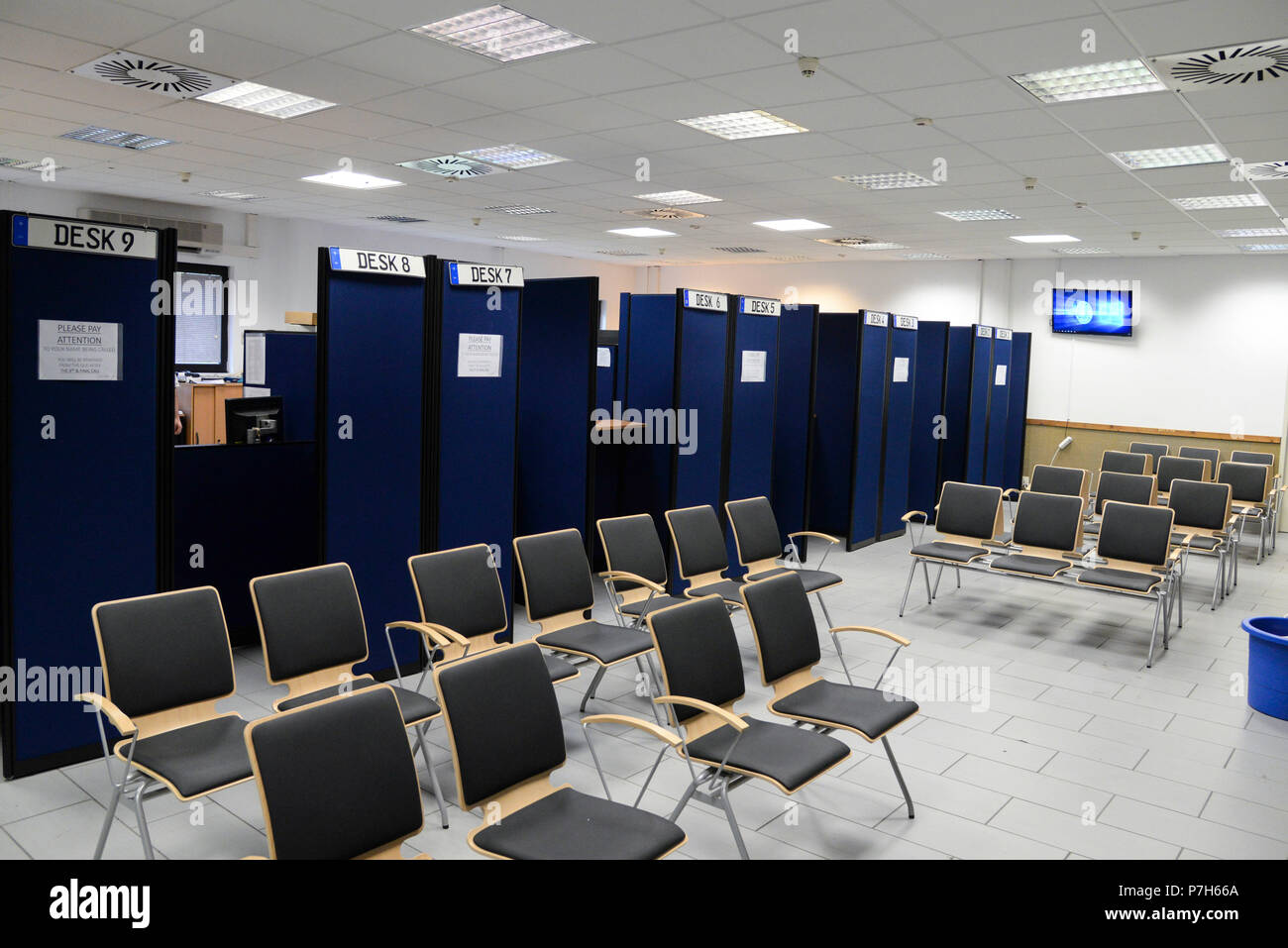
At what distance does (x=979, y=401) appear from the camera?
11.5 metres

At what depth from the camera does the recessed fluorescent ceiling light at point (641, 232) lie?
1237cm

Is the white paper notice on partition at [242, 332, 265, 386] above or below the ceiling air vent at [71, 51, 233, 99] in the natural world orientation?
below

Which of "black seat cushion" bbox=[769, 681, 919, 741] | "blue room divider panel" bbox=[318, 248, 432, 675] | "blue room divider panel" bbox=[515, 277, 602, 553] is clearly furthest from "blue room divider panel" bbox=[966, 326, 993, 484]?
"blue room divider panel" bbox=[318, 248, 432, 675]

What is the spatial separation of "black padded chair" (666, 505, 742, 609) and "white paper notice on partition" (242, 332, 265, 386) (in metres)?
4.10

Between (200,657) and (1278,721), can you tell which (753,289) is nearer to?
(1278,721)

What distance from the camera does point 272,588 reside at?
3.58 meters

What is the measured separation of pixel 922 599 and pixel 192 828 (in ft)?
18.5

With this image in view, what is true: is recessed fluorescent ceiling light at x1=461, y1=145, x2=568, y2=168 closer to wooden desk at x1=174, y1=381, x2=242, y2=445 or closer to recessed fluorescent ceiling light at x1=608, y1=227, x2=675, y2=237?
wooden desk at x1=174, y1=381, x2=242, y2=445

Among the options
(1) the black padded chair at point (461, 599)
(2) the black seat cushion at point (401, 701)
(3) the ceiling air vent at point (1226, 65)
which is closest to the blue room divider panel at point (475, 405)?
(1) the black padded chair at point (461, 599)

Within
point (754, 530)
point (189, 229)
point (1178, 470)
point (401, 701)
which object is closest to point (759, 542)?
point (754, 530)

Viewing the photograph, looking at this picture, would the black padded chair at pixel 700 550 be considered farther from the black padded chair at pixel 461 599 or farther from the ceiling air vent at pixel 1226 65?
the ceiling air vent at pixel 1226 65

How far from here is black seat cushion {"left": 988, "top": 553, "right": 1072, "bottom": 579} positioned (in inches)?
247

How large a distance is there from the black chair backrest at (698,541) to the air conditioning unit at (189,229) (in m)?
9.24

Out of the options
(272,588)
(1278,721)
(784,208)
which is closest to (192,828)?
(272,588)
